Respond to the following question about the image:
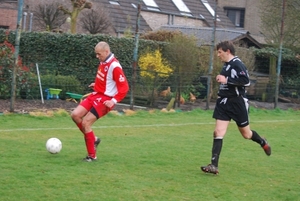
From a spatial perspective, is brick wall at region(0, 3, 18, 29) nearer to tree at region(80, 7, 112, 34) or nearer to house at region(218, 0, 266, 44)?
tree at region(80, 7, 112, 34)

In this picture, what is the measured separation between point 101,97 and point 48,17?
22.2m

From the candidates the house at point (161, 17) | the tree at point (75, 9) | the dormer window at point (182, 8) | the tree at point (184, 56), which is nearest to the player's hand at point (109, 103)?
the tree at point (184, 56)

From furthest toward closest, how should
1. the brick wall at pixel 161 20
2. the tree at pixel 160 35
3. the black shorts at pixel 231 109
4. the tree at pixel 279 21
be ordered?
the brick wall at pixel 161 20 → the tree at pixel 279 21 → the tree at pixel 160 35 → the black shorts at pixel 231 109

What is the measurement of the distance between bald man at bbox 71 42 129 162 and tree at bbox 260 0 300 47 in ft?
56.4

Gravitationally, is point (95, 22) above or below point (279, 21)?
below

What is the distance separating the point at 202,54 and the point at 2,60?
7.35 meters

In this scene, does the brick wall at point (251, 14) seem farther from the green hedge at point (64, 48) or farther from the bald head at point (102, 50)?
the bald head at point (102, 50)

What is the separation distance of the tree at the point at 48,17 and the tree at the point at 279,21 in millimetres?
10197

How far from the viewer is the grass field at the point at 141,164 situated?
6916 millimetres

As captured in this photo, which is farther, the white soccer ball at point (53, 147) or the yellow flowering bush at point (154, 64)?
the yellow flowering bush at point (154, 64)

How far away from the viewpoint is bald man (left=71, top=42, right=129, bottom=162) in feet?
28.7

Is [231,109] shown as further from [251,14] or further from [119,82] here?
[251,14]

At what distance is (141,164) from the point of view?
8703 millimetres

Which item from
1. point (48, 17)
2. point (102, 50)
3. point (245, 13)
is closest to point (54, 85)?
point (102, 50)
